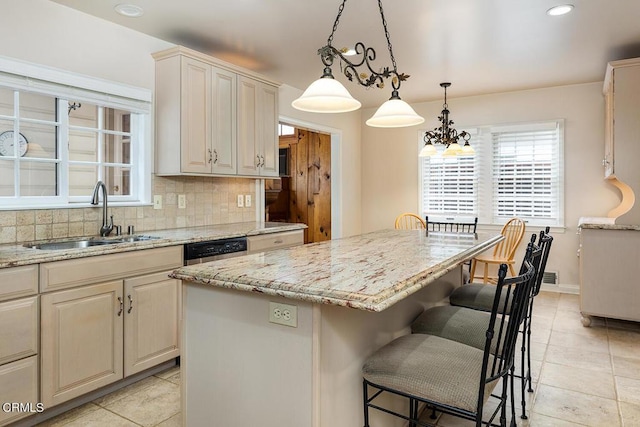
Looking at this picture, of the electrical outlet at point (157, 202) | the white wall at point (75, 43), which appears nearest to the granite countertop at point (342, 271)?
the electrical outlet at point (157, 202)

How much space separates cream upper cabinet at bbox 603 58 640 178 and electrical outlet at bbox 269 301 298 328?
3630 millimetres

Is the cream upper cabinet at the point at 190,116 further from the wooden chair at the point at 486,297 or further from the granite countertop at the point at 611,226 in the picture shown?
the granite countertop at the point at 611,226

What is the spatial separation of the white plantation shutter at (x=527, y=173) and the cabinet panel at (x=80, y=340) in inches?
184

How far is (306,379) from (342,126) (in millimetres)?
4838

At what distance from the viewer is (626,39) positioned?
3453 millimetres

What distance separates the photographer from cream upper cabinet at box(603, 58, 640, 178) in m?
3.58

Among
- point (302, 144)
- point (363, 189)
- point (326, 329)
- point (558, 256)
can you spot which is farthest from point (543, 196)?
point (326, 329)

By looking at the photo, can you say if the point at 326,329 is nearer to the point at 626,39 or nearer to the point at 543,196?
the point at 626,39

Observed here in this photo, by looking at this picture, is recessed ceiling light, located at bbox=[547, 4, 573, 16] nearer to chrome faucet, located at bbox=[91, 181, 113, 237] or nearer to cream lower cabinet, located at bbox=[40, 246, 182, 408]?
cream lower cabinet, located at bbox=[40, 246, 182, 408]

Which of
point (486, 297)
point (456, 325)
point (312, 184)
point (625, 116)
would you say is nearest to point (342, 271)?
point (456, 325)

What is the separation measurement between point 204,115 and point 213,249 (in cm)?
119

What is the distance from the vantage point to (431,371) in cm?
144

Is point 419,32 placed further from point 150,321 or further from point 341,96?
point 150,321

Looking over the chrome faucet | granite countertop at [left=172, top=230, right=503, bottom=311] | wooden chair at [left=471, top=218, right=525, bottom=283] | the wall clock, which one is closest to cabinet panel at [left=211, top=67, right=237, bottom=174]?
the chrome faucet
